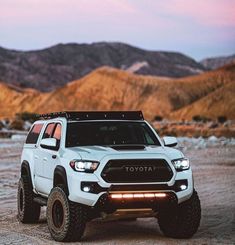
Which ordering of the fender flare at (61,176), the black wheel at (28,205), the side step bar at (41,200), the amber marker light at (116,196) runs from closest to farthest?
the amber marker light at (116,196) → the fender flare at (61,176) → the side step bar at (41,200) → the black wheel at (28,205)

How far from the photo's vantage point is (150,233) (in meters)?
11.2

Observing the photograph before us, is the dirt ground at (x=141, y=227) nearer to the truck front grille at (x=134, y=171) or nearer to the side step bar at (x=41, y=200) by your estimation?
the side step bar at (x=41, y=200)

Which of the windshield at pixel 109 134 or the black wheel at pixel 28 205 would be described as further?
the black wheel at pixel 28 205

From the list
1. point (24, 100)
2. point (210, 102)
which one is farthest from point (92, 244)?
point (24, 100)

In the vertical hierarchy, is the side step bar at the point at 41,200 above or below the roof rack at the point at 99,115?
below

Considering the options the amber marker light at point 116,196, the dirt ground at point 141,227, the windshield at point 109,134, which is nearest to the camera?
the amber marker light at point 116,196

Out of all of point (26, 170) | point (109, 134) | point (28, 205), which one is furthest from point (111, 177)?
point (26, 170)

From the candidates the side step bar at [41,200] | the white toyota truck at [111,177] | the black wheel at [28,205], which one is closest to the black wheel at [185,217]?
the white toyota truck at [111,177]

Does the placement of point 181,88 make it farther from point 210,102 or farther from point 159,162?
point 159,162

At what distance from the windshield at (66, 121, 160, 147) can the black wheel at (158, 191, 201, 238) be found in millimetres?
1216

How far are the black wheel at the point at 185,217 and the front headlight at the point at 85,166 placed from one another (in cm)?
118

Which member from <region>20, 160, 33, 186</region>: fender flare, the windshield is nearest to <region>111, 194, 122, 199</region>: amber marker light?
the windshield

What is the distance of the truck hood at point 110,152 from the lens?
9.85 meters

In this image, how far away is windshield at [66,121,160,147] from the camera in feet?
35.8
